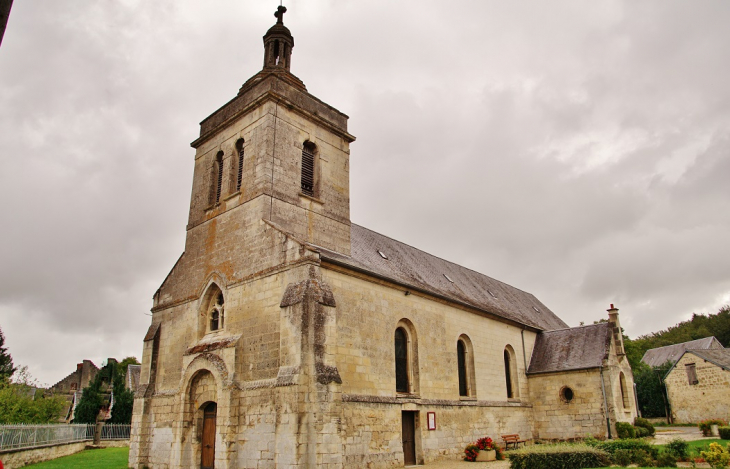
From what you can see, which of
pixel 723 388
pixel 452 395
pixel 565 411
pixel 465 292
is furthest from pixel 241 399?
pixel 723 388

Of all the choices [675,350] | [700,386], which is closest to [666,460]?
[700,386]

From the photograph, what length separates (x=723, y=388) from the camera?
3581 cm

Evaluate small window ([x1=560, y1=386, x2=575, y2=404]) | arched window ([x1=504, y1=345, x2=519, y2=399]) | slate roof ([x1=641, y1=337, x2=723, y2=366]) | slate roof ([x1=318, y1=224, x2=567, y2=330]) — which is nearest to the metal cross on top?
slate roof ([x1=318, y1=224, x2=567, y2=330])

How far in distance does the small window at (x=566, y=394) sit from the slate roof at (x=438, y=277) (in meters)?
3.74

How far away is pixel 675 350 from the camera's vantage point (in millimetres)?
50062

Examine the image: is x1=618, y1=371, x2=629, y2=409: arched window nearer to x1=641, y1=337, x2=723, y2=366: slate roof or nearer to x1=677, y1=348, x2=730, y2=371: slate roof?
x1=677, y1=348, x2=730, y2=371: slate roof

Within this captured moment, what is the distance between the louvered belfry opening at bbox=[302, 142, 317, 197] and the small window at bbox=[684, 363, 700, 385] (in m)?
34.3

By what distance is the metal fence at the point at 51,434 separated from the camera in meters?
18.8

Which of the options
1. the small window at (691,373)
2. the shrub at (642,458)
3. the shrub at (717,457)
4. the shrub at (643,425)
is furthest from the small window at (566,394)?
the small window at (691,373)

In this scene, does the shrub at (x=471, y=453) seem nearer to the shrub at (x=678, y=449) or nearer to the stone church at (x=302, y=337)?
the stone church at (x=302, y=337)

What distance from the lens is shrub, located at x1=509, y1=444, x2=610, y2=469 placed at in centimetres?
1346

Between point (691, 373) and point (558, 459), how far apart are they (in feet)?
103

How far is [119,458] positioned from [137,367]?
26.2 metres

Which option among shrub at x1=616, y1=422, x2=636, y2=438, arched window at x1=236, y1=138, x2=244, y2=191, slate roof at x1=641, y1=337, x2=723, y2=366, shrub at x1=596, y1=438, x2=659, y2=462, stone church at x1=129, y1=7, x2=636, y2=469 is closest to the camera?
stone church at x1=129, y1=7, x2=636, y2=469
